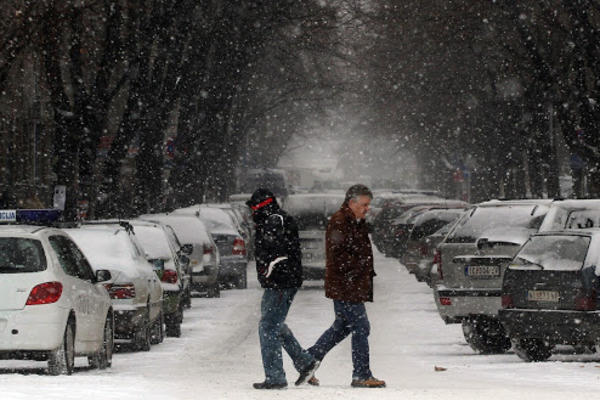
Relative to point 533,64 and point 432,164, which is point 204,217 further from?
point 432,164

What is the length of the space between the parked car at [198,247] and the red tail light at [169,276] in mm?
6367

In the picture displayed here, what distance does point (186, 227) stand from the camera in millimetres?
27625

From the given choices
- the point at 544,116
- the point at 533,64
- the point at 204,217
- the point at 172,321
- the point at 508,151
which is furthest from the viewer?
the point at 508,151

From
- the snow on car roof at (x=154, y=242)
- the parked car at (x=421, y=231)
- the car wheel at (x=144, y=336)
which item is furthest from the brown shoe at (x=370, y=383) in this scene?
the parked car at (x=421, y=231)

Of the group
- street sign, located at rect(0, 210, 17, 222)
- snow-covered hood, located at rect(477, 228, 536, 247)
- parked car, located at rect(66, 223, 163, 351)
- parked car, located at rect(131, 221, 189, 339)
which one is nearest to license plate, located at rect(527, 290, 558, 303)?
snow-covered hood, located at rect(477, 228, 536, 247)

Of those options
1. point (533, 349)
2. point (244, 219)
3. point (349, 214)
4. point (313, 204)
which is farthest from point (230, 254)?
point (349, 214)

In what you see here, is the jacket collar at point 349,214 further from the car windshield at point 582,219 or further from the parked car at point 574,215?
the car windshield at point 582,219

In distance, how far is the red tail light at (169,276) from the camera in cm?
2031

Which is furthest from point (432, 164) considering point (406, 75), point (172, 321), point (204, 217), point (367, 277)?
A: point (367, 277)

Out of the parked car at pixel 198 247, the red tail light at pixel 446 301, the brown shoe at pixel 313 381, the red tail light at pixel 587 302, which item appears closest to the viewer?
the brown shoe at pixel 313 381

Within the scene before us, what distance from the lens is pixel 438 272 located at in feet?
58.2

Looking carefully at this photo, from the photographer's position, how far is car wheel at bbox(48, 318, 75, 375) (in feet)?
44.5

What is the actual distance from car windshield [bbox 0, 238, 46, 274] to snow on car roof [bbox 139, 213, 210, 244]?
13000 millimetres

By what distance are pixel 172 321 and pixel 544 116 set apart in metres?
21.8
